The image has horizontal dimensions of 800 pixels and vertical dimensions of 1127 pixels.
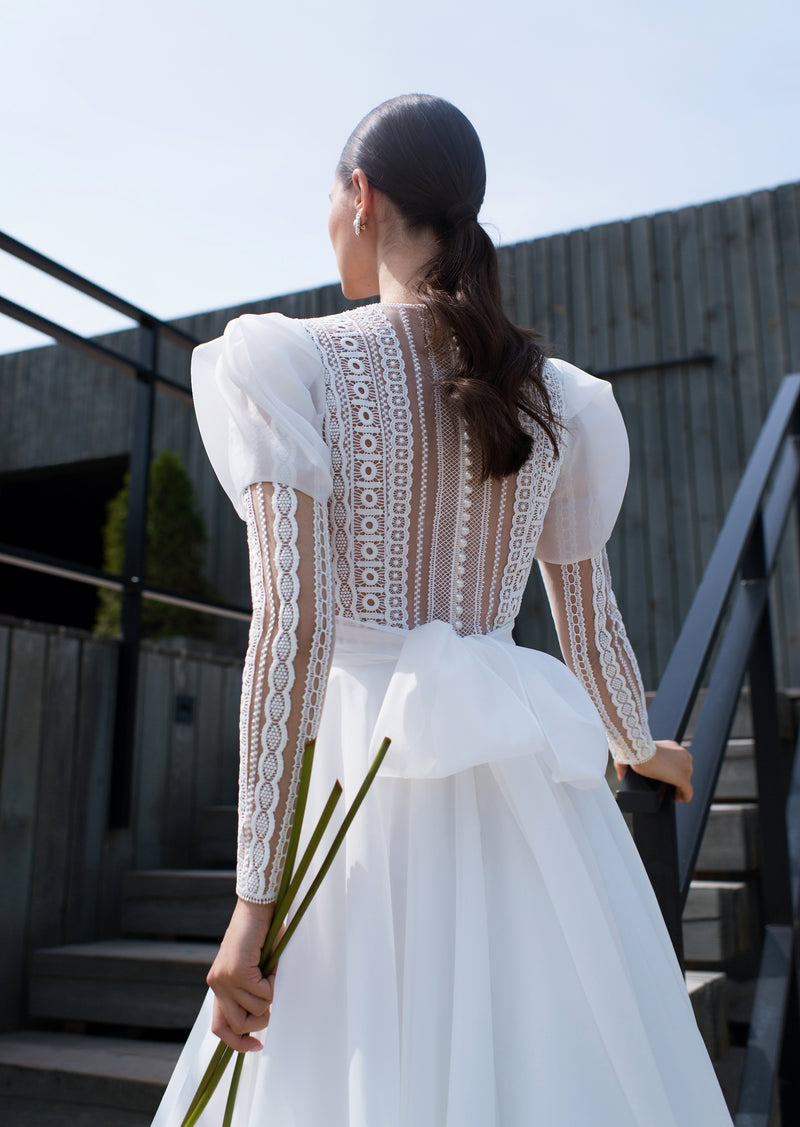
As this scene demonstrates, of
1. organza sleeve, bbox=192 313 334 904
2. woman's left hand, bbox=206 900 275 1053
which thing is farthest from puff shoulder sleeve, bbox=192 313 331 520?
woman's left hand, bbox=206 900 275 1053

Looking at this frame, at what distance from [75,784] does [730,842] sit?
163 cm

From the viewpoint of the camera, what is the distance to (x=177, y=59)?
8.57 ft

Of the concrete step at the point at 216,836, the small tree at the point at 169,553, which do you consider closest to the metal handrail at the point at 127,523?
the concrete step at the point at 216,836

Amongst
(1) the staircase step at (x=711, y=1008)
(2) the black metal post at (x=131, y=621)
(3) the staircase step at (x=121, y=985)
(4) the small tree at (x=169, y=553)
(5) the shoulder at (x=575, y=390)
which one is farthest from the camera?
(4) the small tree at (x=169, y=553)

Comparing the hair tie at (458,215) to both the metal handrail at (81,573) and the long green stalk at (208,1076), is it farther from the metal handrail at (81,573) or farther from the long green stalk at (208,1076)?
the metal handrail at (81,573)

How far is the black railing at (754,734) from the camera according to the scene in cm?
128

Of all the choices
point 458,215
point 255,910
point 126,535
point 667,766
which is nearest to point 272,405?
point 458,215

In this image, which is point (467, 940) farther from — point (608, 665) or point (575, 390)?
point (575, 390)

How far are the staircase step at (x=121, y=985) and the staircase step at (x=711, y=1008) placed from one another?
106 cm

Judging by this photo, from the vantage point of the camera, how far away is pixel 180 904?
2471 millimetres

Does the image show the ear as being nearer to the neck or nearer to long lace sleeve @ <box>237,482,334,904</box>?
the neck

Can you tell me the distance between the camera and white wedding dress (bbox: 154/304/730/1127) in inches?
31.1

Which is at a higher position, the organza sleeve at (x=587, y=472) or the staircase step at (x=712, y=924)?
the organza sleeve at (x=587, y=472)

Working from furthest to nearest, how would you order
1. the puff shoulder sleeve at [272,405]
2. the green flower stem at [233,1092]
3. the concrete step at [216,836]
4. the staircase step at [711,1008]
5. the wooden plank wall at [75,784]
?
the concrete step at [216,836], the wooden plank wall at [75,784], the staircase step at [711,1008], the puff shoulder sleeve at [272,405], the green flower stem at [233,1092]
